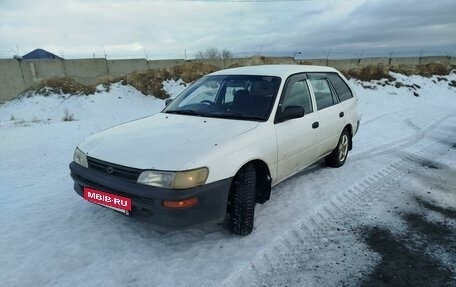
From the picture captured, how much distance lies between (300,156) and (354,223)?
0.98m

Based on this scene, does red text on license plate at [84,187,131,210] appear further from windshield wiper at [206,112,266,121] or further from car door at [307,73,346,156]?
car door at [307,73,346,156]

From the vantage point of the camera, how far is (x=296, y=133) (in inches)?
152

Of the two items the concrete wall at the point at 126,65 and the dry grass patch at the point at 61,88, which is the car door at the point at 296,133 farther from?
the concrete wall at the point at 126,65

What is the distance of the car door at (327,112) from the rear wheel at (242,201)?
5.67 feet

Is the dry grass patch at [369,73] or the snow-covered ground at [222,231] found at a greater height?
the dry grass patch at [369,73]

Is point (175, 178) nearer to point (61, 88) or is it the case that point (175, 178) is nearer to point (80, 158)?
point (80, 158)

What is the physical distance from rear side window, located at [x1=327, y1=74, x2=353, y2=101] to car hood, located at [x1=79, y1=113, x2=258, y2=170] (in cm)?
233

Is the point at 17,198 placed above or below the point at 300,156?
below

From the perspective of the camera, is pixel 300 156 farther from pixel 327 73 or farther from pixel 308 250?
pixel 327 73

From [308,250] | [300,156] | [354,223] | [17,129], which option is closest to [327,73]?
[300,156]

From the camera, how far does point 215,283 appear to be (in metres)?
2.55

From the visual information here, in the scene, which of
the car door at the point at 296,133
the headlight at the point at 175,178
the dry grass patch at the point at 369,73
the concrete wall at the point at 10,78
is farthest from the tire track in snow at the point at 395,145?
the concrete wall at the point at 10,78

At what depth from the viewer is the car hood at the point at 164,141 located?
281cm

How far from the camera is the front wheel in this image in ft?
17.0
